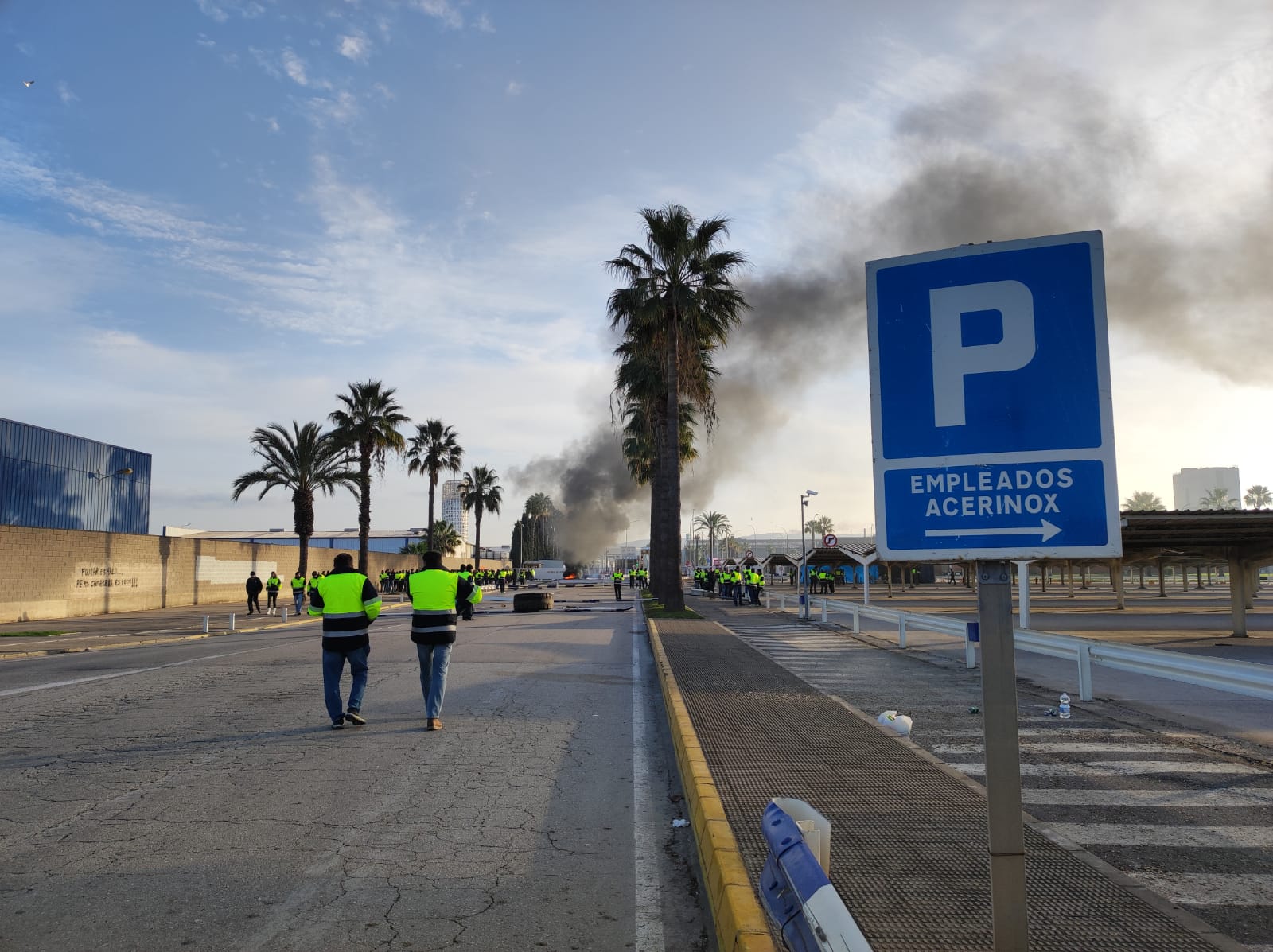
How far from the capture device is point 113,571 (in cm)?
3125

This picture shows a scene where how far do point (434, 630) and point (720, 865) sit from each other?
5070 millimetres

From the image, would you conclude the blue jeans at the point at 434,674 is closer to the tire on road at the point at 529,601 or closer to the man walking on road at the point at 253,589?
the tire on road at the point at 529,601

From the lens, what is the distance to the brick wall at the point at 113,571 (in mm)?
26719

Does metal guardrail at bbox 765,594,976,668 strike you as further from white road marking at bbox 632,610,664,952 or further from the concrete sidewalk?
white road marking at bbox 632,610,664,952

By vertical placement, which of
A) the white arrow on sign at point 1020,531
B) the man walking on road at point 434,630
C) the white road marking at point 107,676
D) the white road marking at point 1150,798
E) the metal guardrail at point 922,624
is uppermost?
the white arrow on sign at point 1020,531

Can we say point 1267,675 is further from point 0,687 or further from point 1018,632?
point 0,687

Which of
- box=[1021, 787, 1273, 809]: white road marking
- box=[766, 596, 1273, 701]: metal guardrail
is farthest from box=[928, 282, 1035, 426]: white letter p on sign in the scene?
box=[766, 596, 1273, 701]: metal guardrail

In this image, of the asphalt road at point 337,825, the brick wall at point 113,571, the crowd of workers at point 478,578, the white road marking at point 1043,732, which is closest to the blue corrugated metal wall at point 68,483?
the brick wall at point 113,571

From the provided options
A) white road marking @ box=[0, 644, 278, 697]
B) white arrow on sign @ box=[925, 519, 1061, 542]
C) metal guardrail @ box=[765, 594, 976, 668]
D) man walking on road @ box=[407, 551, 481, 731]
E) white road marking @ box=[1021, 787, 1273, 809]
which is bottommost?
white road marking @ box=[0, 644, 278, 697]

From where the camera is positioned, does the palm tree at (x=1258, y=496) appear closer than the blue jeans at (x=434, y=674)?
No

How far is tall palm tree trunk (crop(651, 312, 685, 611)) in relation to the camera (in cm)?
2827

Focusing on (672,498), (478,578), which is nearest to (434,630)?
(672,498)

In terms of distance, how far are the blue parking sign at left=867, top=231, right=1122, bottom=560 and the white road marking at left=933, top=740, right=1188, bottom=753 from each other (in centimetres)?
578

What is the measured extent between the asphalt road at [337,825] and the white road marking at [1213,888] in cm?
232
